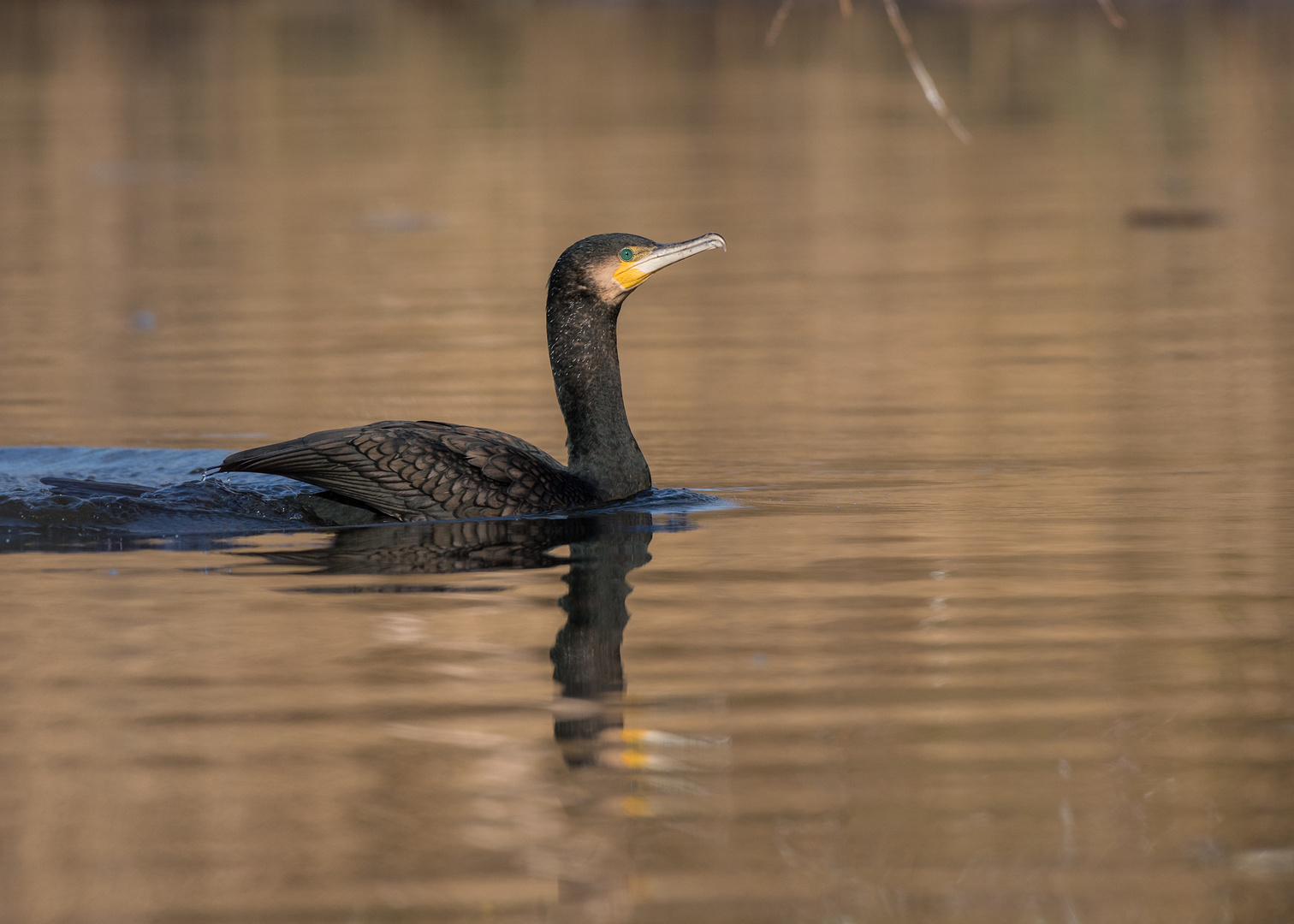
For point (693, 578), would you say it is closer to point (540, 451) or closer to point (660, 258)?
point (540, 451)

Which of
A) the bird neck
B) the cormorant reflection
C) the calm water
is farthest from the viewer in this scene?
the bird neck

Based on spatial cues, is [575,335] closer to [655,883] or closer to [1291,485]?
[1291,485]

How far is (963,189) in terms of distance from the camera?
2406 cm

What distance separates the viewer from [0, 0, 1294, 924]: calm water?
16.9 feet

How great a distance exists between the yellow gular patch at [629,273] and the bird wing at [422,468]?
913 mm

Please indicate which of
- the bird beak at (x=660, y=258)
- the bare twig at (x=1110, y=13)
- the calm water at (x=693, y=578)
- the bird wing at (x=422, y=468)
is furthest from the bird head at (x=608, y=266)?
the bare twig at (x=1110, y=13)

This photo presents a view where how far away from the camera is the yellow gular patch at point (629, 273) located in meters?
9.86

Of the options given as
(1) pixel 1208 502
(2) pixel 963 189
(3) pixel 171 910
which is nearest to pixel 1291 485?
(1) pixel 1208 502

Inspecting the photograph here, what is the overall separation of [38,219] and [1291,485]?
16.8m

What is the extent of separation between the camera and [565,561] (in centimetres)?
865

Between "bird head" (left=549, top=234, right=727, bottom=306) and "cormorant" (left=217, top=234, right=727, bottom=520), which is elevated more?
"bird head" (left=549, top=234, right=727, bottom=306)

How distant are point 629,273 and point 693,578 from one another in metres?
2.08

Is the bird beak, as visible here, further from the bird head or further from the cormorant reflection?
the cormorant reflection

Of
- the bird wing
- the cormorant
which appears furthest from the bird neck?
the bird wing
